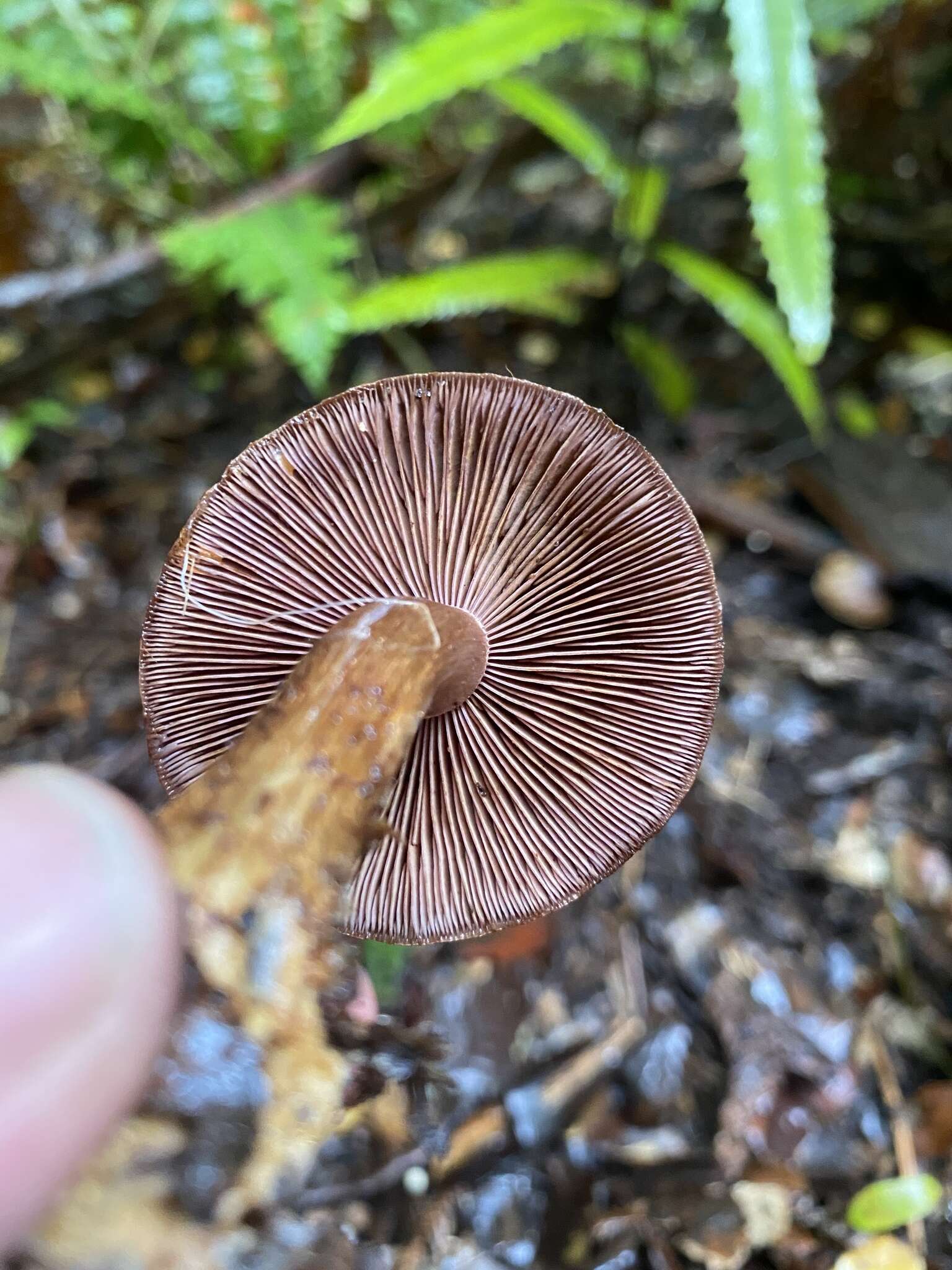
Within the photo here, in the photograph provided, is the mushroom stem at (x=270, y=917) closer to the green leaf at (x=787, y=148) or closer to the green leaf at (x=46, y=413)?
the green leaf at (x=787, y=148)

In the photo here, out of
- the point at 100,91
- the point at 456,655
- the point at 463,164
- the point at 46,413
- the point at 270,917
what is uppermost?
the point at 463,164

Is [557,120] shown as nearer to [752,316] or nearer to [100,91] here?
[752,316]

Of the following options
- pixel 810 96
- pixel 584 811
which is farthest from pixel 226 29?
pixel 584 811

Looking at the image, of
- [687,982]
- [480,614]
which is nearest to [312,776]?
[480,614]

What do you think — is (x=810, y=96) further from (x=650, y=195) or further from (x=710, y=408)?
(x=710, y=408)

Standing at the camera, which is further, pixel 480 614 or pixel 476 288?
pixel 476 288

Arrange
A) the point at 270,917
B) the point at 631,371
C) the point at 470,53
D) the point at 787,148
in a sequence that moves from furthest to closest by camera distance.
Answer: the point at 631,371 < the point at 470,53 < the point at 787,148 < the point at 270,917
